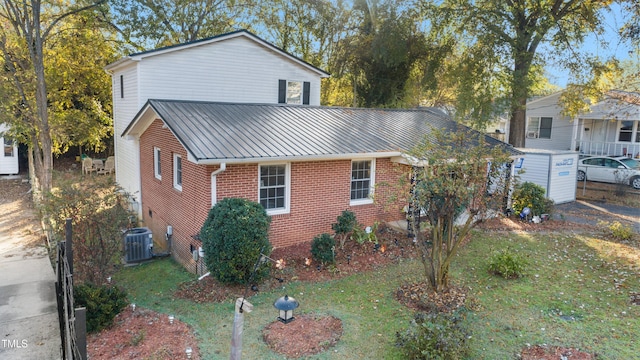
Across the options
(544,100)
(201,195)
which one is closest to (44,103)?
(201,195)

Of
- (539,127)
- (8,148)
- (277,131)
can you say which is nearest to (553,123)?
(539,127)

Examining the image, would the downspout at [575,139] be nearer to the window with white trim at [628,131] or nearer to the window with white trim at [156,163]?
the window with white trim at [628,131]

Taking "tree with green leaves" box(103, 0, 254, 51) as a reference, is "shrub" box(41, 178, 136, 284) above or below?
below

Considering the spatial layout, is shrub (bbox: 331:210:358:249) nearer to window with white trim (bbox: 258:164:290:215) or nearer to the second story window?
window with white trim (bbox: 258:164:290:215)

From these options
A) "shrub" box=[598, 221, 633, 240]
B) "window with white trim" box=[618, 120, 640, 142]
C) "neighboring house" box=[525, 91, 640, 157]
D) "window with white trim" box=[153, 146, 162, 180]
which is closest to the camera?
"shrub" box=[598, 221, 633, 240]

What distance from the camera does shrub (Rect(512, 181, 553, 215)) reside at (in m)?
14.8

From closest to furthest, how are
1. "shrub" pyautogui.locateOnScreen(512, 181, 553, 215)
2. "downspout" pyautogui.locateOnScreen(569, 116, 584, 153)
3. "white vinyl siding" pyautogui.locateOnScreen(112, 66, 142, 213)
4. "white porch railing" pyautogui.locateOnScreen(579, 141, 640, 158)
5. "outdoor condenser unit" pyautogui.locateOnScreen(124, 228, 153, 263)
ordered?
"outdoor condenser unit" pyautogui.locateOnScreen(124, 228, 153, 263) < "shrub" pyautogui.locateOnScreen(512, 181, 553, 215) < "white vinyl siding" pyautogui.locateOnScreen(112, 66, 142, 213) < "white porch railing" pyautogui.locateOnScreen(579, 141, 640, 158) < "downspout" pyautogui.locateOnScreen(569, 116, 584, 153)

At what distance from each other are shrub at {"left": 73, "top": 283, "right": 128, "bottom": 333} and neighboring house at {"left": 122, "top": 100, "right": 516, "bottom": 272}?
2.96 meters

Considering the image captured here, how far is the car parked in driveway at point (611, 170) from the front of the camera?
69.0 feet

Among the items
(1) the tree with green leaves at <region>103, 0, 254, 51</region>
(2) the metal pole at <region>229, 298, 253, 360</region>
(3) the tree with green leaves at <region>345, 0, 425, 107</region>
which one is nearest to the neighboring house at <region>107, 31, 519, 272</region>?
(2) the metal pole at <region>229, 298, 253, 360</region>

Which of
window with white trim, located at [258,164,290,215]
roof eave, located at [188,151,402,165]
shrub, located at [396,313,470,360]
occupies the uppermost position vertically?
roof eave, located at [188,151,402,165]

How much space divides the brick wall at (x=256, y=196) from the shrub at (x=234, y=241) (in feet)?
3.41

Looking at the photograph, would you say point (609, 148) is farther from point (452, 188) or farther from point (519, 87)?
point (452, 188)

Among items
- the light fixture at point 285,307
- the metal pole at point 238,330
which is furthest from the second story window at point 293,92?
the metal pole at point 238,330
